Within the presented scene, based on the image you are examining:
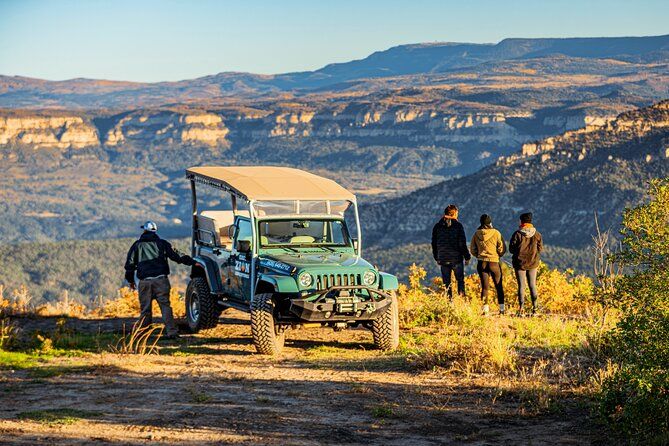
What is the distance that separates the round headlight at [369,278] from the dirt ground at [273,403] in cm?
94

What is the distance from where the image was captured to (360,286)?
1392cm

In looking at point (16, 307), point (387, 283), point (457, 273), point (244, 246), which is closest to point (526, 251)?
point (457, 273)

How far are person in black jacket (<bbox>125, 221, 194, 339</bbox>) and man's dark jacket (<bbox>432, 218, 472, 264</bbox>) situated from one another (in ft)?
13.9

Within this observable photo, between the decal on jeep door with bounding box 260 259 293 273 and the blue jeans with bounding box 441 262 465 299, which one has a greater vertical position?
the decal on jeep door with bounding box 260 259 293 273

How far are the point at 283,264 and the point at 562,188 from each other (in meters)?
79.1

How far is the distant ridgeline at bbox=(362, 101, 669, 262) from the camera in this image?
82.3 metres

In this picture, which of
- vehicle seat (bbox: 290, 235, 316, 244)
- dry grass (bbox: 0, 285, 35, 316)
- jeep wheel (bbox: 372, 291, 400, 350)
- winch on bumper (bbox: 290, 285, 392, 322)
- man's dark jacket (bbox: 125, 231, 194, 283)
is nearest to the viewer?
winch on bumper (bbox: 290, 285, 392, 322)

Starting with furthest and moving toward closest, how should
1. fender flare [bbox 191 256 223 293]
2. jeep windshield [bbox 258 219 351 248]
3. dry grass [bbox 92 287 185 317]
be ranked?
dry grass [bbox 92 287 185 317] → fender flare [bbox 191 256 223 293] → jeep windshield [bbox 258 219 351 248]

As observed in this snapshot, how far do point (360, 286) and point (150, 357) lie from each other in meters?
2.84

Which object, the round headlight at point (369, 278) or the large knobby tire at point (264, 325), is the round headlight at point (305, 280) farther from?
the round headlight at point (369, 278)

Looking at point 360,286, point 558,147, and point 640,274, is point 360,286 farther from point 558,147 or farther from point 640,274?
point 558,147

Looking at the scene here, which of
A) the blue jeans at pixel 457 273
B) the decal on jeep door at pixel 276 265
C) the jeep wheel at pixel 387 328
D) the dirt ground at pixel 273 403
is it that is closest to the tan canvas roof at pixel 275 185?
the decal on jeep door at pixel 276 265

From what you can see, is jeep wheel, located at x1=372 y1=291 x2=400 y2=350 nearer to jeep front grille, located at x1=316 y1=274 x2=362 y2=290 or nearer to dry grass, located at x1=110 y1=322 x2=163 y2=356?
jeep front grille, located at x1=316 y1=274 x2=362 y2=290

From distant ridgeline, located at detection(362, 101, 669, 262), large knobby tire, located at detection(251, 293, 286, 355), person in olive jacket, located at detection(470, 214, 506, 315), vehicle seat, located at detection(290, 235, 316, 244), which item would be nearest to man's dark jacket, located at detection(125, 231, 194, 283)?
vehicle seat, located at detection(290, 235, 316, 244)
